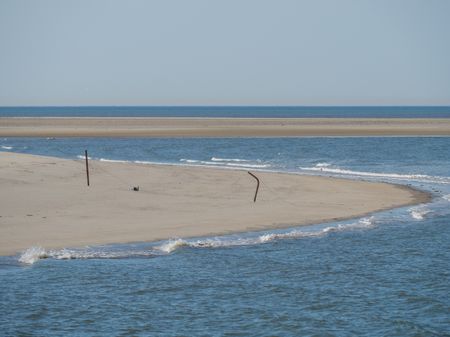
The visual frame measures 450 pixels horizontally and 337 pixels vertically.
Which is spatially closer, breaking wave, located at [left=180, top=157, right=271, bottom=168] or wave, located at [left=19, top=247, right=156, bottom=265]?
wave, located at [left=19, top=247, right=156, bottom=265]

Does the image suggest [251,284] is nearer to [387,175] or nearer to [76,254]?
[76,254]

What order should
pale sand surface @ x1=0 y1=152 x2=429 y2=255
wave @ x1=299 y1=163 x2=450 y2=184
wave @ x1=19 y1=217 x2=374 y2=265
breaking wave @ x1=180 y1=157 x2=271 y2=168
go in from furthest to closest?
breaking wave @ x1=180 y1=157 x2=271 y2=168 → wave @ x1=299 y1=163 x2=450 y2=184 → pale sand surface @ x1=0 y1=152 x2=429 y2=255 → wave @ x1=19 y1=217 x2=374 y2=265

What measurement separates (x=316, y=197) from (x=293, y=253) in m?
10.7

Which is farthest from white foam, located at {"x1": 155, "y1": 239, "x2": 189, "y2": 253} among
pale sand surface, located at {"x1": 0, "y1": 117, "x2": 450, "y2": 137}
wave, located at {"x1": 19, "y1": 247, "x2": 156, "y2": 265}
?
pale sand surface, located at {"x1": 0, "y1": 117, "x2": 450, "y2": 137}

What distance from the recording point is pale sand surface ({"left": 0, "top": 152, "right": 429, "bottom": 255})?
22078 millimetres

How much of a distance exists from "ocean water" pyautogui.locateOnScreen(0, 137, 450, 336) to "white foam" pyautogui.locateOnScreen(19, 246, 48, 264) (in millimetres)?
52

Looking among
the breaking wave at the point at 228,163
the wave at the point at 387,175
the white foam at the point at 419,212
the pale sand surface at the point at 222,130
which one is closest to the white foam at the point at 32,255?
the white foam at the point at 419,212

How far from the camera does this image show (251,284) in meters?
16.9

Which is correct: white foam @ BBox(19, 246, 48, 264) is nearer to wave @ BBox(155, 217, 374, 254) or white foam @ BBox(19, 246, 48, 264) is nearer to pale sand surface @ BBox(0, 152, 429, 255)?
pale sand surface @ BBox(0, 152, 429, 255)

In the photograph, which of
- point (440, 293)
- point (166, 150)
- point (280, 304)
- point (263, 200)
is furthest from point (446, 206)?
point (166, 150)

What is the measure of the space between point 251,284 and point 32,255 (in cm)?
556

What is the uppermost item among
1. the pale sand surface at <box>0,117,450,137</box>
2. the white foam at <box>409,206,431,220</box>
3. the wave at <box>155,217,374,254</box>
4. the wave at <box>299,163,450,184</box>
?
the wave at <box>155,217,374,254</box>

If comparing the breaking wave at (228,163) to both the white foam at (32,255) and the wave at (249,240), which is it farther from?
the white foam at (32,255)

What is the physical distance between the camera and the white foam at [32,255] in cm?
1839
